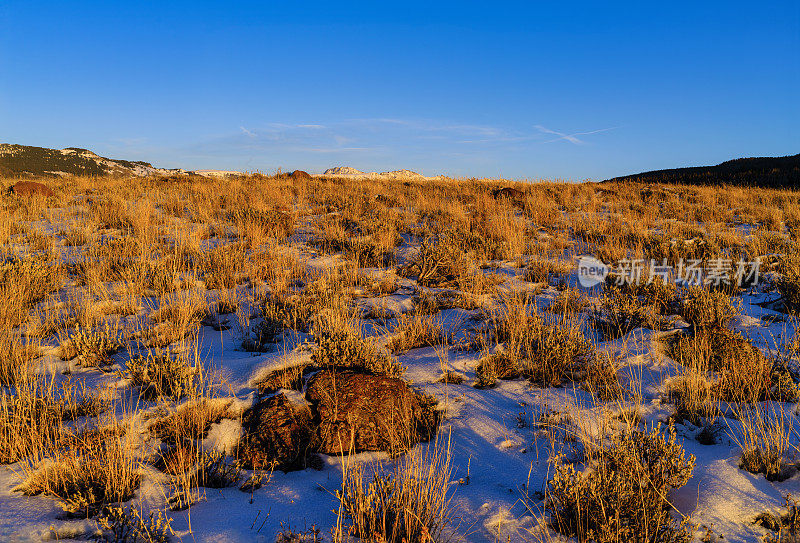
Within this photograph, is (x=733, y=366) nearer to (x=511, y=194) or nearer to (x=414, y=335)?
(x=414, y=335)

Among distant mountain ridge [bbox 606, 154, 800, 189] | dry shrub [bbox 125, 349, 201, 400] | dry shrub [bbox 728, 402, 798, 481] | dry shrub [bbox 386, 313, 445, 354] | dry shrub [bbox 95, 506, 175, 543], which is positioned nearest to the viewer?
dry shrub [bbox 95, 506, 175, 543]

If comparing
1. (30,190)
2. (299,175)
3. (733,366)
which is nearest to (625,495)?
(733,366)

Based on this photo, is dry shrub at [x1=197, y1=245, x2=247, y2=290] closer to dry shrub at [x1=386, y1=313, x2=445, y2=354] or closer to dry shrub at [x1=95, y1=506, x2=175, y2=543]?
dry shrub at [x1=386, y1=313, x2=445, y2=354]

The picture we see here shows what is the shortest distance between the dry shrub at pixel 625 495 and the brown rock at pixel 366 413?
3.26 feet

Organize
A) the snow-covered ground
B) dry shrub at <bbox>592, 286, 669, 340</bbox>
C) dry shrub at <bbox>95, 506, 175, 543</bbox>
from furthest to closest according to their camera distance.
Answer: dry shrub at <bbox>592, 286, 669, 340</bbox> → the snow-covered ground → dry shrub at <bbox>95, 506, 175, 543</bbox>

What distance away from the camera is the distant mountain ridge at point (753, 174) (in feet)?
76.4

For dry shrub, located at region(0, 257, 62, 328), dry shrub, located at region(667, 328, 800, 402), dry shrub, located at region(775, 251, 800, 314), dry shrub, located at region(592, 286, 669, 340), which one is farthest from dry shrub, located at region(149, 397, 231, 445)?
dry shrub, located at region(775, 251, 800, 314)

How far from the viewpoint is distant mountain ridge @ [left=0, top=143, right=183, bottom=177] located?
4053cm

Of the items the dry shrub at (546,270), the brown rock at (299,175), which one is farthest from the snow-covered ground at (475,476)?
the brown rock at (299,175)

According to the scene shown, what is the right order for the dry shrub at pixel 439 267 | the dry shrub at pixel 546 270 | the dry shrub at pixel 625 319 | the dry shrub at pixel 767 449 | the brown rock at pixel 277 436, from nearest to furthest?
the dry shrub at pixel 767 449
the brown rock at pixel 277 436
the dry shrub at pixel 625 319
the dry shrub at pixel 439 267
the dry shrub at pixel 546 270

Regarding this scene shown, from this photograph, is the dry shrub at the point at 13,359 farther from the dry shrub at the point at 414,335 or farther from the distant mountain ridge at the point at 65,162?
the distant mountain ridge at the point at 65,162

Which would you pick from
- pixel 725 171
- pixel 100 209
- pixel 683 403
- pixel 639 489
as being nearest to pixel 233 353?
pixel 639 489

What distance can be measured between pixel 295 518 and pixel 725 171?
37.8 meters

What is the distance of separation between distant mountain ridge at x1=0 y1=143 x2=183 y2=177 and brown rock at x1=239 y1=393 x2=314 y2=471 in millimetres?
42260
